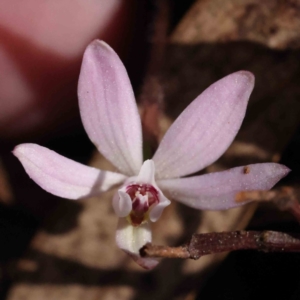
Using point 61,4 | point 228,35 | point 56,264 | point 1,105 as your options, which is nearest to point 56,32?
point 61,4

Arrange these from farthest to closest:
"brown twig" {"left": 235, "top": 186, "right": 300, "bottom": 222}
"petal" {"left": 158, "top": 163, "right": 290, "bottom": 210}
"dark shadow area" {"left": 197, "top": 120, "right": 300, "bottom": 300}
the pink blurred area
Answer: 1. the pink blurred area
2. "dark shadow area" {"left": 197, "top": 120, "right": 300, "bottom": 300}
3. "petal" {"left": 158, "top": 163, "right": 290, "bottom": 210}
4. "brown twig" {"left": 235, "top": 186, "right": 300, "bottom": 222}

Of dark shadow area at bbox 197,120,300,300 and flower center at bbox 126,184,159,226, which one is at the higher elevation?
flower center at bbox 126,184,159,226

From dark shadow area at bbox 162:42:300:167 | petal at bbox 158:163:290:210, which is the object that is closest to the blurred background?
dark shadow area at bbox 162:42:300:167

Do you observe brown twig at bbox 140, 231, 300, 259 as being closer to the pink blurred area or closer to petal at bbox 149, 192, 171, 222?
petal at bbox 149, 192, 171, 222

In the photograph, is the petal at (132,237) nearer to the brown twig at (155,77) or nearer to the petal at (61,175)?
the petal at (61,175)

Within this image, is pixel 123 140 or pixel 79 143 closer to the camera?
pixel 123 140

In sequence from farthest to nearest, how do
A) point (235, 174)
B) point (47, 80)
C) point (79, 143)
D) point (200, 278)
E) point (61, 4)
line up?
point (79, 143), point (47, 80), point (61, 4), point (200, 278), point (235, 174)

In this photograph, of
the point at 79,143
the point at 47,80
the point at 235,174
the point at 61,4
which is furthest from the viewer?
the point at 79,143

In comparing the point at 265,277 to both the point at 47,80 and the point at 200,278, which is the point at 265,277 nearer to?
the point at 200,278
